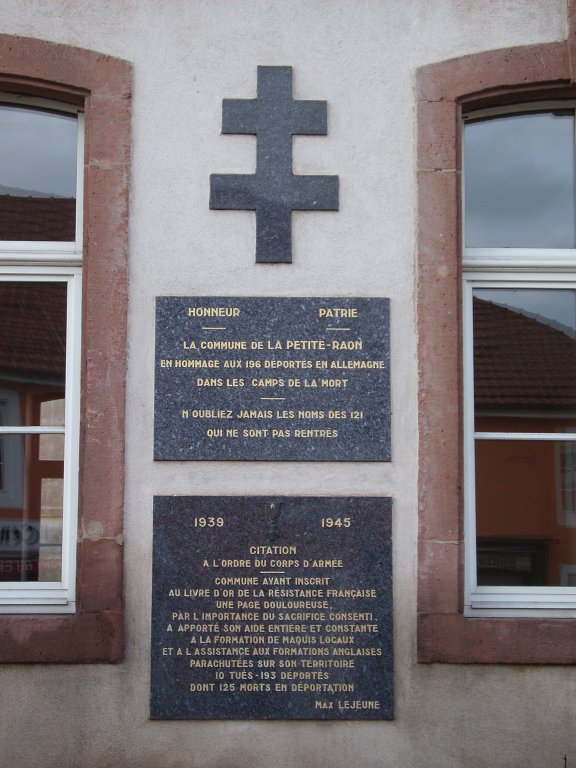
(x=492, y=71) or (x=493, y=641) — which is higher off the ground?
(x=492, y=71)

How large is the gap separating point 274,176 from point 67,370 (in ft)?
3.83

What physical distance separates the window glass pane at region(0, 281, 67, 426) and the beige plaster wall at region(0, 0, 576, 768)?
1.21 feet

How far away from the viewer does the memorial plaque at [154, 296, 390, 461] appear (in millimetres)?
4129

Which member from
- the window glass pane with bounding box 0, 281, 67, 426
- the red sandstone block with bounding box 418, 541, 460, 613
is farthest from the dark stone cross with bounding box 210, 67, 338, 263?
the red sandstone block with bounding box 418, 541, 460, 613

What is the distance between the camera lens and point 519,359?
4.41 m

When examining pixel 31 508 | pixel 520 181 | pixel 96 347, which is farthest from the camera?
pixel 520 181

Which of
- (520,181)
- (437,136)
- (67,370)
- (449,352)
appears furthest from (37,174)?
(520,181)

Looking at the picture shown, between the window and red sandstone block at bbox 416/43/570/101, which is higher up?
red sandstone block at bbox 416/43/570/101

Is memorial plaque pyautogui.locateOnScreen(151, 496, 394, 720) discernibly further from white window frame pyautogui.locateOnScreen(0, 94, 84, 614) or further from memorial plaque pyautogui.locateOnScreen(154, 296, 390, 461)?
white window frame pyautogui.locateOnScreen(0, 94, 84, 614)

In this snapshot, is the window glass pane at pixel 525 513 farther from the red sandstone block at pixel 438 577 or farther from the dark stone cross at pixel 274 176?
the dark stone cross at pixel 274 176

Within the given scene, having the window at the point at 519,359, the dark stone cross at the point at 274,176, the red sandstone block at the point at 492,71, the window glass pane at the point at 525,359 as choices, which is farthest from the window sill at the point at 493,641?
the red sandstone block at the point at 492,71

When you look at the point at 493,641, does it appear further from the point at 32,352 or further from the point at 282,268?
the point at 32,352

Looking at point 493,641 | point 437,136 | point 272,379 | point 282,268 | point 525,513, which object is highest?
point 437,136

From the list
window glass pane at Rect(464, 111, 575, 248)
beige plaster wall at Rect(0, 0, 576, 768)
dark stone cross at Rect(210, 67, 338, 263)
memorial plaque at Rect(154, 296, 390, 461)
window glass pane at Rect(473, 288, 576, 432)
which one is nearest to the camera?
beige plaster wall at Rect(0, 0, 576, 768)
